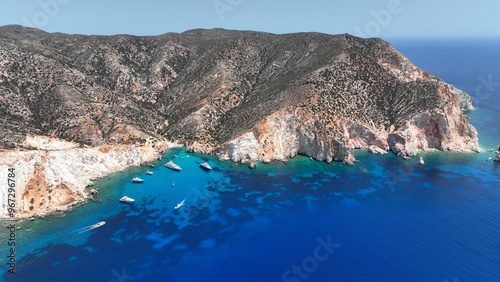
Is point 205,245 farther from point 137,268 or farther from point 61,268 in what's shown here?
point 61,268

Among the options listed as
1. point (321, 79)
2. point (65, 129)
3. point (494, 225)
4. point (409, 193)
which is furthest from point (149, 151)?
point (494, 225)

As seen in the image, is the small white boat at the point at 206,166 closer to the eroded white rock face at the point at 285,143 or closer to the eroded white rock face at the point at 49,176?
the eroded white rock face at the point at 285,143

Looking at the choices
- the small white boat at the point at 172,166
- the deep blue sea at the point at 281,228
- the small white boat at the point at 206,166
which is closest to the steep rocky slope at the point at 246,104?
the small white boat at the point at 206,166

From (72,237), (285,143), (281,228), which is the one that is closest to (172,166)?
(72,237)

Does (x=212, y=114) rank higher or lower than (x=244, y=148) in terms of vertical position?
higher

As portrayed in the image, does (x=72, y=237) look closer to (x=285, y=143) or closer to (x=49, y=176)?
(x=49, y=176)

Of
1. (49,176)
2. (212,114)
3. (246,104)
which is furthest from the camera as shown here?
(246,104)
